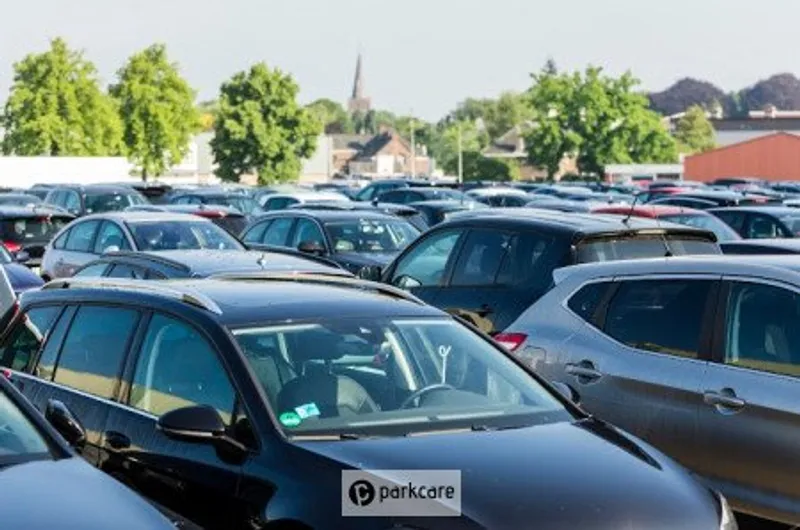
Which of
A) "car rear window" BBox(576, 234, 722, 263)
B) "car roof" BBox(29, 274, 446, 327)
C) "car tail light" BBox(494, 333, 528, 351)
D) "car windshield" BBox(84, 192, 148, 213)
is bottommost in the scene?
"car windshield" BBox(84, 192, 148, 213)

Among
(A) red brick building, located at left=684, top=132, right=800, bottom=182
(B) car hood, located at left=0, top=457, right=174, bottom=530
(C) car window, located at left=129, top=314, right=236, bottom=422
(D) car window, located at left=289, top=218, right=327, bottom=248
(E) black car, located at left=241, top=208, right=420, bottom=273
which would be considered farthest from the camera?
(A) red brick building, located at left=684, top=132, right=800, bottom=182

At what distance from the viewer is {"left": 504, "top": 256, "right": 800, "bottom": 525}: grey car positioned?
21.8 ft

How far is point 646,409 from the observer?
7.30 meters

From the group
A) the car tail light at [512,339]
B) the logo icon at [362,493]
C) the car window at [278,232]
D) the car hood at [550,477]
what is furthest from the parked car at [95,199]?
the logo icon at [362,493]

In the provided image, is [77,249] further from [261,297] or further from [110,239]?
[261,297]

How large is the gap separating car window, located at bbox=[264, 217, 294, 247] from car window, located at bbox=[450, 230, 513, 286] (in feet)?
25.6

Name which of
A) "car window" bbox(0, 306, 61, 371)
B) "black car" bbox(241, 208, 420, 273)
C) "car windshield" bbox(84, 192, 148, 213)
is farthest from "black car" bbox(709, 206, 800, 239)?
"car windshield" bbox(84, 192, 148, 213)

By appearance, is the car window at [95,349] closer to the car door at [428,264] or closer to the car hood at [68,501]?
the car hood at [68,501]

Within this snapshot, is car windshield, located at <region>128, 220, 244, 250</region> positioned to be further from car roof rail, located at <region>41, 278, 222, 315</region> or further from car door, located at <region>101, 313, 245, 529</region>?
car door, located at <region>101, 313, 245, 529</region>

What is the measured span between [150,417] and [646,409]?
8.20 ft

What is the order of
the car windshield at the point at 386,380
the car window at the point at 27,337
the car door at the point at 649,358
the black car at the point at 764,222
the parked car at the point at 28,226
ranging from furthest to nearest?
the parked car at the point at 28,226, the black car at the point at 764,222, the car window at the point at 27,337, the car door at the point at 649,358, the car windshield at the point at 386,380

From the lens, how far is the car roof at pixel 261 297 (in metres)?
6.22

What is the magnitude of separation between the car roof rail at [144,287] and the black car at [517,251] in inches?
142

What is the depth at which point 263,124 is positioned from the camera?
73.6 metres
